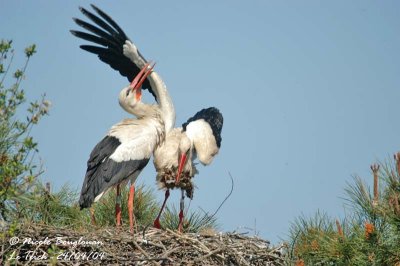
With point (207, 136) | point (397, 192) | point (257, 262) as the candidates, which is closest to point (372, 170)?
point (397, 192)

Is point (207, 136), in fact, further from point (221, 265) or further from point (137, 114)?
point (221, 265)

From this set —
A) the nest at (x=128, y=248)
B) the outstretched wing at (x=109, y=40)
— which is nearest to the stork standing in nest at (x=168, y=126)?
the outstretched wing at (x=109, y=40)

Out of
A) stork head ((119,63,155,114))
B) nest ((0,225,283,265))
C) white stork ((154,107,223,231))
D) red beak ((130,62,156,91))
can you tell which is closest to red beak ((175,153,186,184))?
white stork ((154,107,223,231))

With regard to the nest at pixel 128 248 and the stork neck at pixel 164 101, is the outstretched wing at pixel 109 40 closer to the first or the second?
the stork neck at pixel 164 101

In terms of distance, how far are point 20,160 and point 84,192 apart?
2383 mm

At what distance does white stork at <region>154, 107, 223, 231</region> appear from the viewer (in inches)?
309

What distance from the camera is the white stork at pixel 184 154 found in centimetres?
784

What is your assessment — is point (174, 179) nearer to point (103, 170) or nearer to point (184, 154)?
point (184, 154)

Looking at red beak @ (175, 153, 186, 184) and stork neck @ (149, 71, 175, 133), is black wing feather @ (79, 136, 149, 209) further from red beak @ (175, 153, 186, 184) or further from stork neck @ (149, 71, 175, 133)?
stork neck @ (149, 71, 175, 133)

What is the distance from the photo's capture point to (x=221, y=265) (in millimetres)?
6129

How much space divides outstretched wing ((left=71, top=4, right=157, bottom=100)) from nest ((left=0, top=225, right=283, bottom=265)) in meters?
2.58

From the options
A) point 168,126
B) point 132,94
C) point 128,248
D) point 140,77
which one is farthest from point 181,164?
point 128,248

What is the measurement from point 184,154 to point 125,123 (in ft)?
2.27

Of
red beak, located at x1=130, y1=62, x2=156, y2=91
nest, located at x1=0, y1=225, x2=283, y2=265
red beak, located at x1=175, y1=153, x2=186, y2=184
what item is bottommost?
nest, located at x1=0, y1=225, x2=283, y2=265
